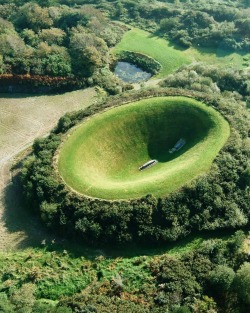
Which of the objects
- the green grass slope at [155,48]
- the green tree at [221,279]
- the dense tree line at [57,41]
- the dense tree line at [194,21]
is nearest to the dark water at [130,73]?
the dense tree line at [57,41]

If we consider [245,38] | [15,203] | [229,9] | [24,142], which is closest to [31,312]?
[15,203]

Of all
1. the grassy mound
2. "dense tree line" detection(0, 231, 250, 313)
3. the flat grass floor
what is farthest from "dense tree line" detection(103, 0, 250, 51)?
"dense tree line" detection(0, 231, 250, 313)

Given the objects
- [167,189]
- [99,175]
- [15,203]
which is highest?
[167,189]

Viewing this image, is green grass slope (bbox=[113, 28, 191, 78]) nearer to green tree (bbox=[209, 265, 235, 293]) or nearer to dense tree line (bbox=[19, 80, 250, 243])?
dense tree line (bbox=[19, 80, 250, 243])

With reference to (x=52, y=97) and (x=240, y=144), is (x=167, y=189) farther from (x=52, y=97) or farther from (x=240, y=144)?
(x=52, y=97)

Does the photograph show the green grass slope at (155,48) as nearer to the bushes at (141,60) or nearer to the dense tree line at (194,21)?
the bushes at (141,60)

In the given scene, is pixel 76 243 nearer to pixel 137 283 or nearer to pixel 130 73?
pixel 137 283
